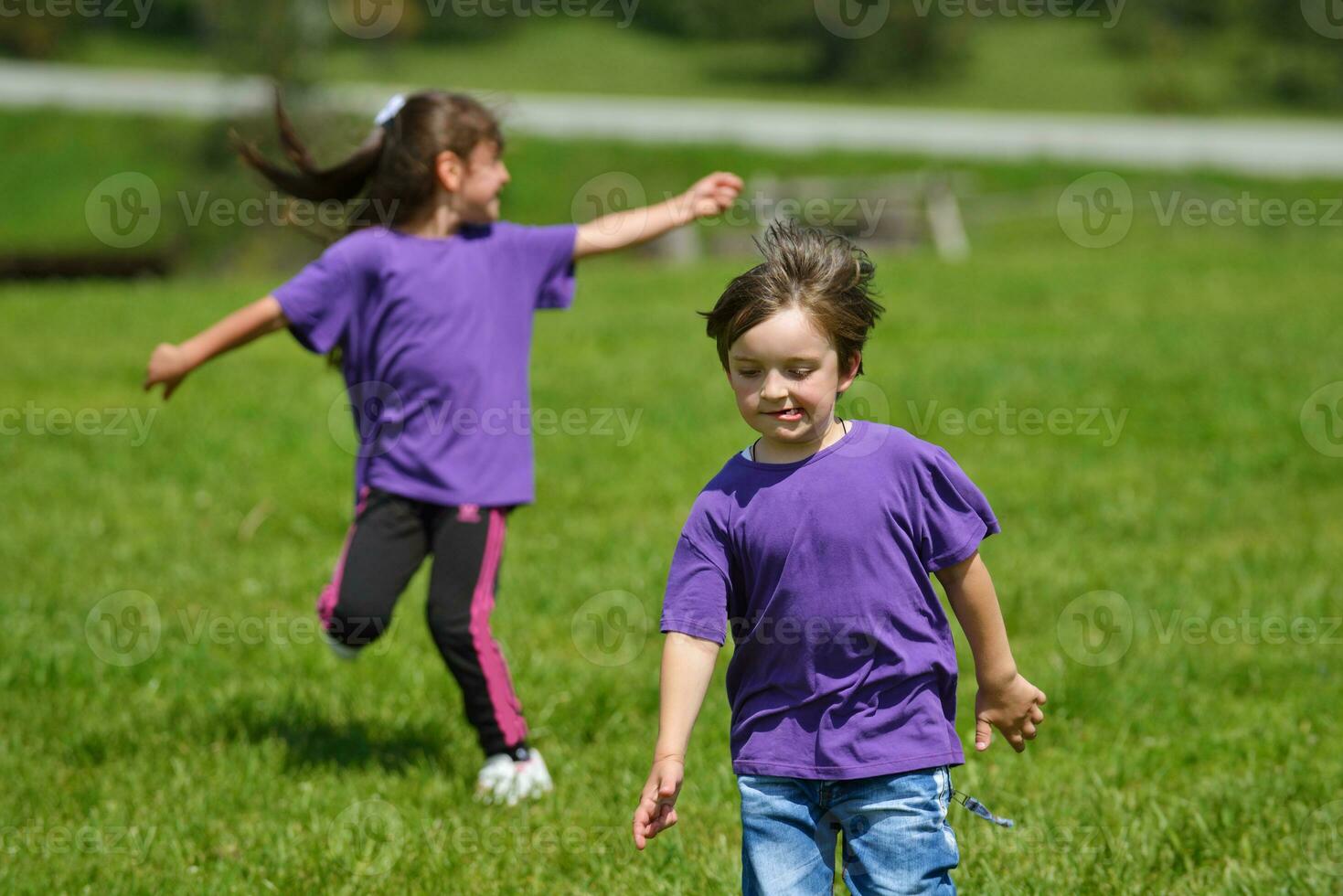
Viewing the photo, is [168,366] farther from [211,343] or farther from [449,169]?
[449,169]

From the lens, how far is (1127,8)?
170ft

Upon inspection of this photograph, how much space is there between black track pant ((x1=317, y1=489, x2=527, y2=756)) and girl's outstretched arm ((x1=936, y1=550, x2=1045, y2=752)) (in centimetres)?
187

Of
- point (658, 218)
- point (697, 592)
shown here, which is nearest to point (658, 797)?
point (697, 592)

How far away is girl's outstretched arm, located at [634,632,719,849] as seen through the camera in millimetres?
2576

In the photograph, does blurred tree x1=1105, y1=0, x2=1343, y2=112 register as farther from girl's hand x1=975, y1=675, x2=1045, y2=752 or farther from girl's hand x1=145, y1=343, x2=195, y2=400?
girl's hand x1=975, y1=675, x2=1045, y2=752

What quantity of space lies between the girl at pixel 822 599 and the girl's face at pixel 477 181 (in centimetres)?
190

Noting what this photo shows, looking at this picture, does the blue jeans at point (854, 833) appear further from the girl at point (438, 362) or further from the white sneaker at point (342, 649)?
the white sneaker at point (342, 649)

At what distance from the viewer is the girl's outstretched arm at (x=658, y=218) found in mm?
4285

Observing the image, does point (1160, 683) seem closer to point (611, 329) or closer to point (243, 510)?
point (243, 510)

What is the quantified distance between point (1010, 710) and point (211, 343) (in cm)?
248

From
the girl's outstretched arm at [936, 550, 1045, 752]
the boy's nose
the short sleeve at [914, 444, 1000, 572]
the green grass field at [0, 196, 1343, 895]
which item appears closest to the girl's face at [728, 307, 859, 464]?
the boy's nose

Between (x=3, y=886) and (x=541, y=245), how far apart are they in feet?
7.55

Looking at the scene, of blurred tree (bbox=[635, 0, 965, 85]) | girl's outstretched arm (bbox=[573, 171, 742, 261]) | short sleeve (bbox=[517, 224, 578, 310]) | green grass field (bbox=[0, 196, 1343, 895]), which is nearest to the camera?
green grass field (bbox=[0, 196, 1343, 895])

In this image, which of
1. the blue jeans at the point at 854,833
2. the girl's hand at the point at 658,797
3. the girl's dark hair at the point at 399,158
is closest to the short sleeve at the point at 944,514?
the blue jeans at the point at 854,833
